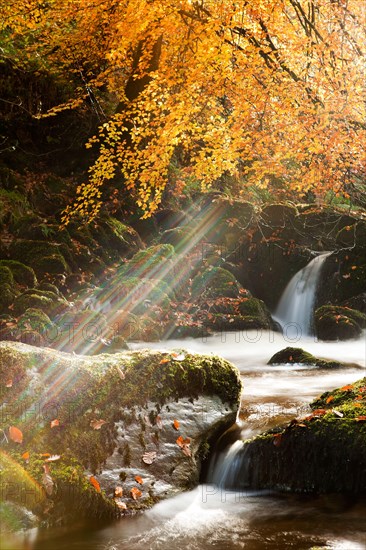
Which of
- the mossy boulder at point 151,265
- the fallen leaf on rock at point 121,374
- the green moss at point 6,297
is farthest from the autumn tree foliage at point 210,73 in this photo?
the fallen leaf on rock at point 121,374

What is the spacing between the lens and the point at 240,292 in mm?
13008

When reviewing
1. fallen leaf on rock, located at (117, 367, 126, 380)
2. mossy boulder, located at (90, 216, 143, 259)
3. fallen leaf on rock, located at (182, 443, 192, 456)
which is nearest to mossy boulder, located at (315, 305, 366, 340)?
mossy boulder, located at (90, 216, 143, 259)

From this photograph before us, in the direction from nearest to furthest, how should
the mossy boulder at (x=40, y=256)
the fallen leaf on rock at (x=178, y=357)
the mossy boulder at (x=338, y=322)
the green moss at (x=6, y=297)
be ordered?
the fallen leaf on rock at (x=178, y=357) → the green moss at (x=6, y=297) → the mossy boulder at (x=338, y=322) → the mossy boulder at (x=40, y=256)

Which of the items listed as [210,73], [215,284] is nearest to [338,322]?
[215,284]

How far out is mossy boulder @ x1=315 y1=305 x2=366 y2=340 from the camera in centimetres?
1145

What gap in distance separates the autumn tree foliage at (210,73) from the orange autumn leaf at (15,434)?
553cm

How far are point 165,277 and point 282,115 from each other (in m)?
4.65

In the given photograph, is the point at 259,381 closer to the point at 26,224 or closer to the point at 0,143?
the point at 26,224

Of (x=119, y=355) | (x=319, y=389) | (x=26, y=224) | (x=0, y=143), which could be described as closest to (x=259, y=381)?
(x=319, y=389)

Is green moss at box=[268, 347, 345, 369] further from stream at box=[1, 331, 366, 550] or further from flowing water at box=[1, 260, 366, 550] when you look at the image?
stream at box=[1, 331, 366, 550]

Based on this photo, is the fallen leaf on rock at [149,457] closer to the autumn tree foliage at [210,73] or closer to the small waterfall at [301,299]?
the autumn tree foliage at [210,73]

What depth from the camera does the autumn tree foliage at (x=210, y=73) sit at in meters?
8.34

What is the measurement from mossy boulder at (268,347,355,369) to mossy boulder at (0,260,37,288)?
549cm

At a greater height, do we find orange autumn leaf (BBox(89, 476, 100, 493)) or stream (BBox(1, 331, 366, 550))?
orange autumn leaf (BBox(89, 476, 100, 493))
